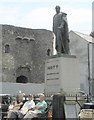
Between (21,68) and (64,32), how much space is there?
3219 cm

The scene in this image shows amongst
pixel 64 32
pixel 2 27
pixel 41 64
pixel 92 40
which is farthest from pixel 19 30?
pixel 64 32

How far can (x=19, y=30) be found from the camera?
144ft

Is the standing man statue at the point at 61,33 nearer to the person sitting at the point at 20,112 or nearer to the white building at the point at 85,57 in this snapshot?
the person sitting at the point at 20,112

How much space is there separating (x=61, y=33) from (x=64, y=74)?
4.71 ft

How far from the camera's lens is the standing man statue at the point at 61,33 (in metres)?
12.4

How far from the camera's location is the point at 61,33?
12445 mm

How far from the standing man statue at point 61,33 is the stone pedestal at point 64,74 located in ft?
1.32

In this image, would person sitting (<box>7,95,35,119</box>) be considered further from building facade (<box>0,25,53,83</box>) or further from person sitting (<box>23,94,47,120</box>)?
building facade (<box>0,25,53,83</box>)

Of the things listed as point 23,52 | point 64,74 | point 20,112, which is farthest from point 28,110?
point 23,52

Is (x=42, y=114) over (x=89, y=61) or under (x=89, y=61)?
under

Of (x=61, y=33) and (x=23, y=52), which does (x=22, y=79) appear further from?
(x=61, y=33)

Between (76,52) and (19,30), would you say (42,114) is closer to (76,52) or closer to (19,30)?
(76,52)

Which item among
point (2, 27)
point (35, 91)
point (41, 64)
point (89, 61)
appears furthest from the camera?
point (41, 64)

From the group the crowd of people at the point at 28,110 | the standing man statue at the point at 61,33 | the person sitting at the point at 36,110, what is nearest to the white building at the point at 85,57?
the standing man statue at the point at 61,33
